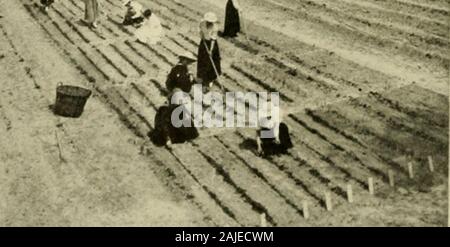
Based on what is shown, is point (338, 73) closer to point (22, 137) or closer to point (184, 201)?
point (184, 201)

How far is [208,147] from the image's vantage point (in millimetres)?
9836

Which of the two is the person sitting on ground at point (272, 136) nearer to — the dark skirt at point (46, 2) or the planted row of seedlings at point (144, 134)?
the planted row of seedlings at point (144, 134)

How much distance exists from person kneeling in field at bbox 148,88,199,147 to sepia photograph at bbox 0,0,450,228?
24 millimetres

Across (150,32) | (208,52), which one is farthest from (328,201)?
(150,32)

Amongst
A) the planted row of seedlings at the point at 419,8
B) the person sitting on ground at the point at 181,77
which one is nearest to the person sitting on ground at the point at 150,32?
the person sitting on ground at the point at 181,77

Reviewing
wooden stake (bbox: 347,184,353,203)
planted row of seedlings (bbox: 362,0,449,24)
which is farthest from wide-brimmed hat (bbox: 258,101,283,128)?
planted row of seedlings (bbox: 362,0,449,24)

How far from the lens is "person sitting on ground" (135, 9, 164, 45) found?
15.3 meters

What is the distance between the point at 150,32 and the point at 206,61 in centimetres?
442

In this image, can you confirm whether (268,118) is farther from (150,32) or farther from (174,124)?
(150,32)

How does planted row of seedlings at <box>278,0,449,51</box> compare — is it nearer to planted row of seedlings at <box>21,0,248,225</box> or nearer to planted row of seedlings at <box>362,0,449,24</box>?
planted row of seedlings at <box>362,0,449,24</box>

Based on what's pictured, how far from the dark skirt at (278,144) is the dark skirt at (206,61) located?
2.88 m

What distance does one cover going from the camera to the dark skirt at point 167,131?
31.9 feet

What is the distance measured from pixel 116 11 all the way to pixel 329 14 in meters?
6.82

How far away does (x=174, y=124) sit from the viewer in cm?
988
